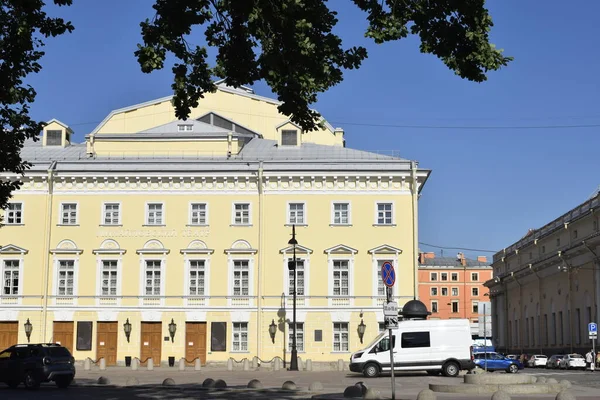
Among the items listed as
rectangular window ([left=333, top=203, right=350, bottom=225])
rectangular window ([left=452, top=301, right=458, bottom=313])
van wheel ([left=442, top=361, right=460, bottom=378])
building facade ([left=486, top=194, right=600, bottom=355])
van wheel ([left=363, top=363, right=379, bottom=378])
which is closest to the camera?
van wheel ([left=442, top=361, right=460, bottom=378])

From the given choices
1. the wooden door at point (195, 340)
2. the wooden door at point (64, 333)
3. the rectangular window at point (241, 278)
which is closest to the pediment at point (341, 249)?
the rectangular window at point (241, 278)

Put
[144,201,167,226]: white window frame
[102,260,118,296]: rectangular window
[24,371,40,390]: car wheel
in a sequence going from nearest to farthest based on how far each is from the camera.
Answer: [24,371,40,390]: car wheel
[102,260,118,296]: rectangular window
[144,201,167,226]: white window frame

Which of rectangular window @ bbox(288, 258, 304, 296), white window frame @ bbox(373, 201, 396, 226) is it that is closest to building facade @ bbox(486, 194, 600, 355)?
white window frame @ bbox(373, 201, 396, 226)

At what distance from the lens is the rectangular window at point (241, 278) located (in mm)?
52344

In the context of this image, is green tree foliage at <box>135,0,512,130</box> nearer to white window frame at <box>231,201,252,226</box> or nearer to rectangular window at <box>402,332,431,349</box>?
rectangular window at <box>402,332,431,349</box>

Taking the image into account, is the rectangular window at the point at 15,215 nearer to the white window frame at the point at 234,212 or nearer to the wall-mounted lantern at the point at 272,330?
the white window frame at the point at 234,212

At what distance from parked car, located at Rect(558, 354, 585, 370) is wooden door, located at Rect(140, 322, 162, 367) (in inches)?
1160

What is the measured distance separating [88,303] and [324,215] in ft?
48.8

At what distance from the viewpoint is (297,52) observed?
1470cm

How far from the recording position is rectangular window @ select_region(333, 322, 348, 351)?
2039 inches

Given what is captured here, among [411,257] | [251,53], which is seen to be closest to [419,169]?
[411,257]

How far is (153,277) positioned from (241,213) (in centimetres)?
645

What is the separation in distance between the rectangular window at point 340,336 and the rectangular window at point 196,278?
818 centimetres

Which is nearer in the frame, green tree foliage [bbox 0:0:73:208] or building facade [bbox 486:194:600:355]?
green tree foliage [bbox 0:0:73:208]
